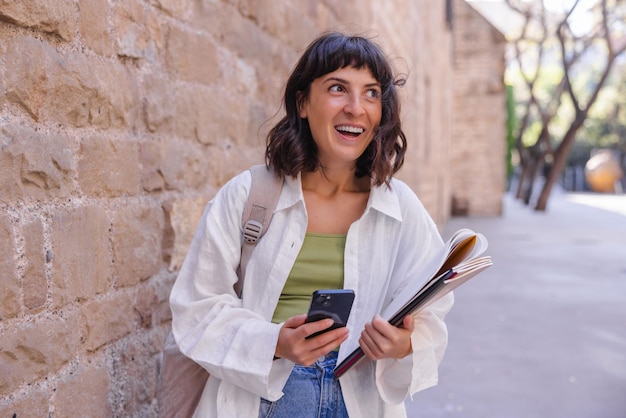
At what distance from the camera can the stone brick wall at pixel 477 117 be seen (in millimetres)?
22594

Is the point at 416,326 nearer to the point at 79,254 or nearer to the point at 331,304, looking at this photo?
the point at 331,304

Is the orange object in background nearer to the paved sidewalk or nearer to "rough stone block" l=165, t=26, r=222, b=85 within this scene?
the paved sidewalk

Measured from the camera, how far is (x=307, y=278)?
198 centimetres

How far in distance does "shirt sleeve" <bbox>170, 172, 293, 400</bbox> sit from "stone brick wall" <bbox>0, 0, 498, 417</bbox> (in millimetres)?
461

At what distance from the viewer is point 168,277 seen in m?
2.99

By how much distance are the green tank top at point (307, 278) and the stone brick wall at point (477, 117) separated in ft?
68.9

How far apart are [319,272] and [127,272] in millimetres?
915

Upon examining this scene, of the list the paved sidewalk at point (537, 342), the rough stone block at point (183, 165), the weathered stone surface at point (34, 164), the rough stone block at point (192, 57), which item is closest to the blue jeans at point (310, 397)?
the weathered stone surface at point (34, 164)

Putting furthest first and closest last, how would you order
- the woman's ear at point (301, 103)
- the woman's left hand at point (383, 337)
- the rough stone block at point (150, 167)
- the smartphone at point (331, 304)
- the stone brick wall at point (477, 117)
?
the stone brick wall at point (477, 117) → the rough stone block at point (150, 167) → the woman's ear at point (301, 103) → the woman's left hand at point (383, 337) → the smartphone at point (331, 304)

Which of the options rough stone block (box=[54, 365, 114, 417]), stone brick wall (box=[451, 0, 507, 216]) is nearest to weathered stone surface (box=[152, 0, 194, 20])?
rough stone block (box=[54, 365, 114, 417])

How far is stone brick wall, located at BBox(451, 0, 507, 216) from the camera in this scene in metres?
22.6

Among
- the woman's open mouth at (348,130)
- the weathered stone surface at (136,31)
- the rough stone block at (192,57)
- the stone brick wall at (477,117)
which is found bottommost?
the stone brick wall at (477,117)

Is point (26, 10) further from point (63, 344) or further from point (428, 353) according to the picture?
point (428, 353)

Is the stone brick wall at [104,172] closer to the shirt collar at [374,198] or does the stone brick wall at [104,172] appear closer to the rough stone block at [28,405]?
the rough stone block at [28,405]
